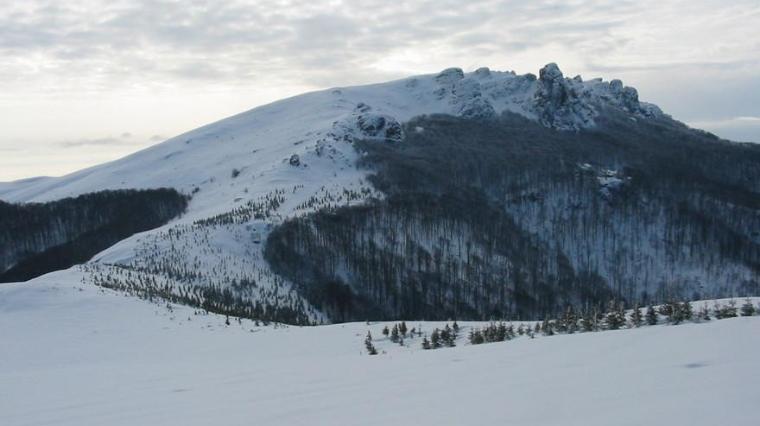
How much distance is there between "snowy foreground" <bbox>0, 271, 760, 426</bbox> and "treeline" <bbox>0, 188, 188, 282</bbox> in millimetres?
148155

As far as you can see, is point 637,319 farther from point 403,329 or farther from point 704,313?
point 403,329

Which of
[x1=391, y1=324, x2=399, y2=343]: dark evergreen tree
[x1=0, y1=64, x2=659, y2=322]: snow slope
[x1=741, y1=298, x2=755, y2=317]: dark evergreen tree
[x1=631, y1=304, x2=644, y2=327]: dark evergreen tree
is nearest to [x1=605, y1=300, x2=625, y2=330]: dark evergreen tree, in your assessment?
[x1=631, y1=304, x2=644, y2=327]: dark evergreen tree

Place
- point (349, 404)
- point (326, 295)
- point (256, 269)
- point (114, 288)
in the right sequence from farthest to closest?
point (326, 295)
point (256, 269)
point (114, 288)
point (349, 404)

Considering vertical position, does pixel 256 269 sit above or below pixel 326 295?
above

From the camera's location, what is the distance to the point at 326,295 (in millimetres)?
96438

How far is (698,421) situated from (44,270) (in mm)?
168462

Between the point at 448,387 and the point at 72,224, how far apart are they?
184 metres

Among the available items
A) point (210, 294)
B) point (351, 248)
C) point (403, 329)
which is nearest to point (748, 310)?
point (403, 329)

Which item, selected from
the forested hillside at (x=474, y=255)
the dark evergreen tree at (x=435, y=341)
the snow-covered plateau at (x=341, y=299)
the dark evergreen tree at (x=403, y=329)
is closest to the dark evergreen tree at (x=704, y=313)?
the snow-covered plateau at (x=341, y=299)

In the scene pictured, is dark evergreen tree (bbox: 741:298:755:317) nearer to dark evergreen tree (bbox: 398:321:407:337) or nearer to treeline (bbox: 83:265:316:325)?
dark evergreen tree (bbox: 398:321:407:337)

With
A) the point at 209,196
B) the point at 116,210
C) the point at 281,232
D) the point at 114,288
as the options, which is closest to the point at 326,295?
the point at 281,232

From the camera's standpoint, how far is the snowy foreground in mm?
7039

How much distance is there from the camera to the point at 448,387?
916cm

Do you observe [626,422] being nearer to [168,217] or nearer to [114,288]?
[114,288]
